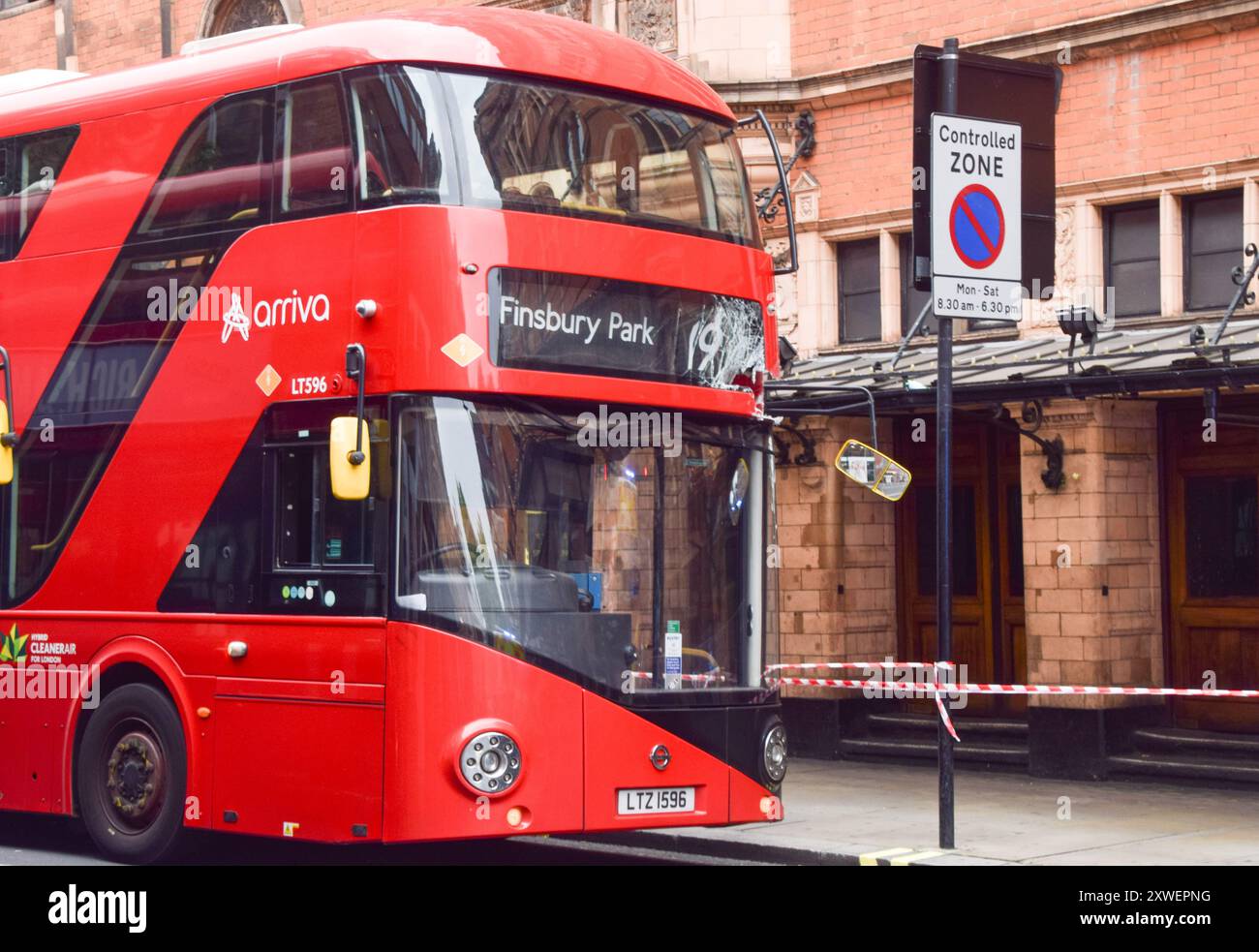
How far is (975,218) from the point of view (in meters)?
13.3

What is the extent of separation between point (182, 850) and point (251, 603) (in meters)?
1.69

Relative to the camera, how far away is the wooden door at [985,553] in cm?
1866

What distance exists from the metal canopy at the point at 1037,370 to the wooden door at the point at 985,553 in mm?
1059

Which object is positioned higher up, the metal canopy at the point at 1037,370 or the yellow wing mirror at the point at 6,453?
the metal canopy at the point at 1037,370

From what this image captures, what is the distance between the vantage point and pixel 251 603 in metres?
12.0

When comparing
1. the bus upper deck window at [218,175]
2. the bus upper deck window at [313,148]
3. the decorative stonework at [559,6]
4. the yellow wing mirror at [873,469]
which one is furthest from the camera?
the decorative stonework at [559,6]

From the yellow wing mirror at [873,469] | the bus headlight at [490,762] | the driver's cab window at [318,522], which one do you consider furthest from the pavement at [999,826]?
the driver's cab window at [318,522]

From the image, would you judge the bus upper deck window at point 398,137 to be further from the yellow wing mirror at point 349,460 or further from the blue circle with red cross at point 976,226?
the blue circle with red cross at point 976,226

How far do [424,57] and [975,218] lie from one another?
384 cm

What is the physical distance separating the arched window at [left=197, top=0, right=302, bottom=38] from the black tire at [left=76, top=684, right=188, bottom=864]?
14.9 metres

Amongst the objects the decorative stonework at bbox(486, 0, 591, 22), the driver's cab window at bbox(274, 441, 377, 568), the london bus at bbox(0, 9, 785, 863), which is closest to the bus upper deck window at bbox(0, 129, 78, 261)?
the london bus at bbox(0, 9, 785, 863)

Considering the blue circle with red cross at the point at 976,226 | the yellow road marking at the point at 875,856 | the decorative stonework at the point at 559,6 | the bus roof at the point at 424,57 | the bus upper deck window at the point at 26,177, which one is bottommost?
the yellow road marking at the point at 875,856

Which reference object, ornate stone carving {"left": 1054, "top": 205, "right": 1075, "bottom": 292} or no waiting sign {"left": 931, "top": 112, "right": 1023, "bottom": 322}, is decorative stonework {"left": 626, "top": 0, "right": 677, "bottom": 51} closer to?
ornate stone carving {"left": 1054, "top": 205, "right": 1075, "bottom": 292}

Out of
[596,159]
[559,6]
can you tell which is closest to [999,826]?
[596,159]
